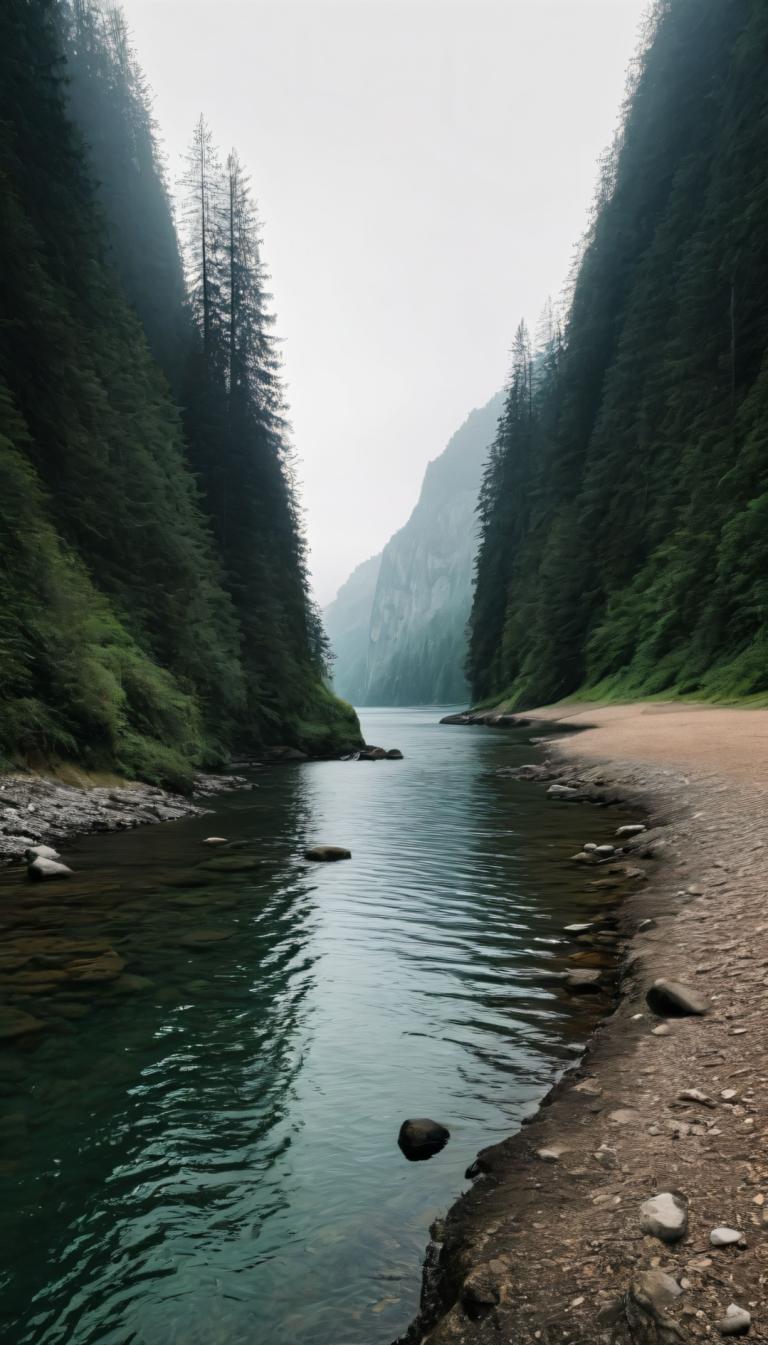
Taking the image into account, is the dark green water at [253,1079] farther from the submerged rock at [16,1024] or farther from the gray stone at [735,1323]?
the gray stone at [735,1323]

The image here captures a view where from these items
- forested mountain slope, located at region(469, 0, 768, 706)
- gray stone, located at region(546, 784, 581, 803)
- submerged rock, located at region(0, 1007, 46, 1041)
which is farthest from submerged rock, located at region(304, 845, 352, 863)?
forested mountain slope, located at region(469, 0, 768, 706)

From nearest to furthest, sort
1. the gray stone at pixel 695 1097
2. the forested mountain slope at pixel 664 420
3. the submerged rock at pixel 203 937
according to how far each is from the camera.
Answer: the gray stone at pixel 695 1097 < the submerged rock at pixel 203 937 < the forested mountain slope at pixel 664 420

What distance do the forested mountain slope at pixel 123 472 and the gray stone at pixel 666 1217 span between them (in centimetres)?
1280

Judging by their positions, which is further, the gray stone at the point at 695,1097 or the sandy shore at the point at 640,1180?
the gray stone at the point at 695,1097

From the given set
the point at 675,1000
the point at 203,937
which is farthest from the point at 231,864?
the point at 675,1000

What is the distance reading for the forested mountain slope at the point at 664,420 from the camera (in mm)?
32219

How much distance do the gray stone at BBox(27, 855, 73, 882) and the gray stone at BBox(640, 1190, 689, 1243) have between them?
335 inches

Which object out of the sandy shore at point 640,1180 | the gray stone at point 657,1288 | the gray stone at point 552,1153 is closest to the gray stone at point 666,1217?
the sandy shore at point 640,1180

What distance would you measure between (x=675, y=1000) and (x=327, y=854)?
773 cm

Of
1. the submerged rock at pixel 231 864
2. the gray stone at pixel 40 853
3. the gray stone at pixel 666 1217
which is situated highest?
the gray stone at pixel 666 1217

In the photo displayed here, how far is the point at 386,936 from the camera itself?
26.2 feet

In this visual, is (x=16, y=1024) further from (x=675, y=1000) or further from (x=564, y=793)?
(x=564, y=793)

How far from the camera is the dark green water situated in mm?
3121

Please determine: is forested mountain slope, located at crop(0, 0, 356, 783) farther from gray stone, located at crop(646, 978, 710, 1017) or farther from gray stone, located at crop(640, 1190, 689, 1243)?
gray stone, located at crop(640, 1190, 689, 1243)
